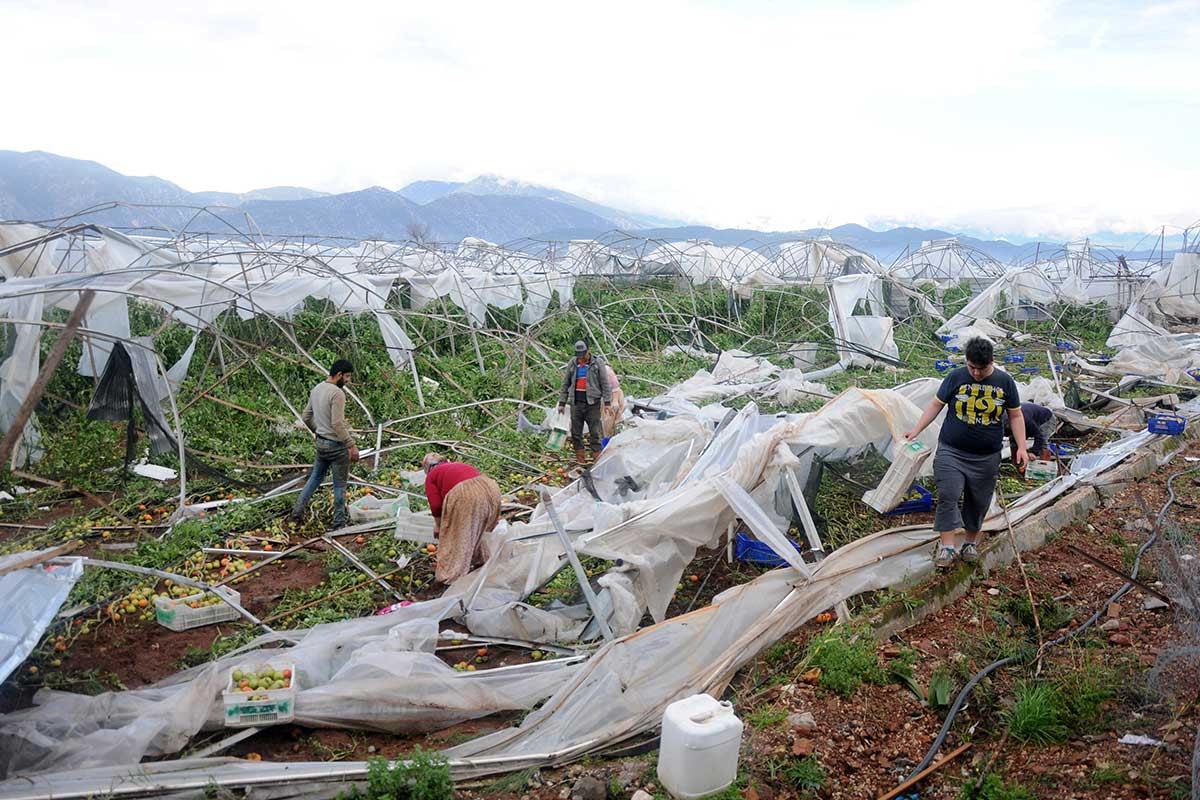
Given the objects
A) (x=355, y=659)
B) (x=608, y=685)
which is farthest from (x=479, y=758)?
(x=355, y=659)

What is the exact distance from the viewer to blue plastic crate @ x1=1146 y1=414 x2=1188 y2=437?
962 centimetres

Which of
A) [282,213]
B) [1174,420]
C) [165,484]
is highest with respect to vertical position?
[282,213]

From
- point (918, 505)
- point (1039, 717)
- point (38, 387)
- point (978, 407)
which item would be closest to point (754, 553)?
point (918, 505)

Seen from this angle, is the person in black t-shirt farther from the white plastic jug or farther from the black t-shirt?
the white plastic jug

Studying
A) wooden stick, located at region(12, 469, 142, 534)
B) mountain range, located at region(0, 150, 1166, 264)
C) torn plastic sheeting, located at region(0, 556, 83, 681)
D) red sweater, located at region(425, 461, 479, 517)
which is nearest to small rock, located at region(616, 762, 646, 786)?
torn plastic sheeting, located at region(0, 556, 83, 681)

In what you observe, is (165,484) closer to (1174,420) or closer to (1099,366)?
(1174,420)

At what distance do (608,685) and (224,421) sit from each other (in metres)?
7.81

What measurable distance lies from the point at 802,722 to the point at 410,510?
4655 mm

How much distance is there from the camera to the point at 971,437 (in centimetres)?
543

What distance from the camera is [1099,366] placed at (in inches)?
638

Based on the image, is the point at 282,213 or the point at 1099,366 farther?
the point at 282,213

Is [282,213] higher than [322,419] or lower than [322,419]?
higher

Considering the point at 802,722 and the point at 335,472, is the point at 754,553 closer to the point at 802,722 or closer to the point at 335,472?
the point at 802,722

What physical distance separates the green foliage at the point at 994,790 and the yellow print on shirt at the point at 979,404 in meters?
2.51
